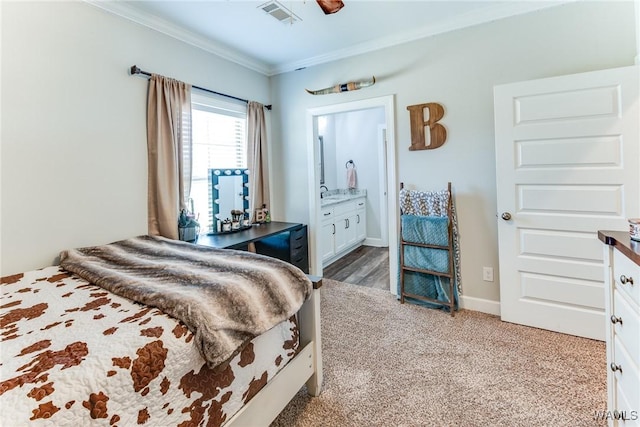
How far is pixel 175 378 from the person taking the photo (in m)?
1.01

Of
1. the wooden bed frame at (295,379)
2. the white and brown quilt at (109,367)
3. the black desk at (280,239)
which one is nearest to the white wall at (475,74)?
the black desk at (280,239)

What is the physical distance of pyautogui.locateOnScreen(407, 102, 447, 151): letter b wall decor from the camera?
2.79 m

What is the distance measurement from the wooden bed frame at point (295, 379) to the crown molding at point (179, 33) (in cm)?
238

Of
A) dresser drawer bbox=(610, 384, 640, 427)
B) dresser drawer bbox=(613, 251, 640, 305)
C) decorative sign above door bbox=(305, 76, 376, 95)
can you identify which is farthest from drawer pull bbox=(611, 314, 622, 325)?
decorative sign above door bbox=(305, 76, 376, 95)

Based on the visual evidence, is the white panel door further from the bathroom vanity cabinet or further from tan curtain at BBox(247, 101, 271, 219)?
tan curtain at BBox(247, 101, 271, 219)

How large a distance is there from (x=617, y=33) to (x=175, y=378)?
3.34m

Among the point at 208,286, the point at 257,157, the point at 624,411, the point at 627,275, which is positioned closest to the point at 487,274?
the point at 624,411

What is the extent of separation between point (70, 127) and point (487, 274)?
3.37 m

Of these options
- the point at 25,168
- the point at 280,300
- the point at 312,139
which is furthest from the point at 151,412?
the point at 312,139

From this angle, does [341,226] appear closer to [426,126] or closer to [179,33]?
[426,126]

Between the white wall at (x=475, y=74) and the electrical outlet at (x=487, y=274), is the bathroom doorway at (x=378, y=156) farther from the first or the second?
the electrical outlet at (x=487, y=274)

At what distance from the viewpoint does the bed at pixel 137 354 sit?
814 mm

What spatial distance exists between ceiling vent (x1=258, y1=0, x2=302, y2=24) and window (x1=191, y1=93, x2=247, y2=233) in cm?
100

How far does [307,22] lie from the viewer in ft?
8.64
